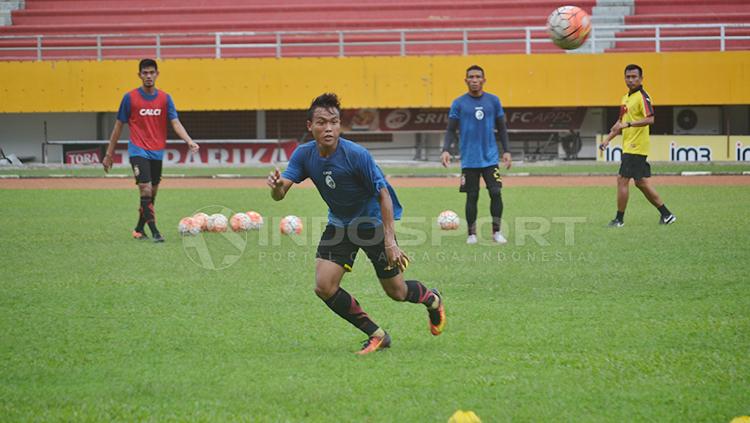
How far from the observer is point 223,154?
3325 centimetres

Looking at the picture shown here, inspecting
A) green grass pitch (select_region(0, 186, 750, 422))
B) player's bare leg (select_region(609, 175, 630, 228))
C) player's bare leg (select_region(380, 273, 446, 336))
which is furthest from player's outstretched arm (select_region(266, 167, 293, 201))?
player's bare leg (select_region(609, 175, 630, 228))

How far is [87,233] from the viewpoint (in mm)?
13852

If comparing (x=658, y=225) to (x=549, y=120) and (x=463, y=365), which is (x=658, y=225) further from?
(x=549, y=120)

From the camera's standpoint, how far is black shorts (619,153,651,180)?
13938mm

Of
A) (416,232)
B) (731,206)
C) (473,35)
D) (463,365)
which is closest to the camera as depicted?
(463,365)

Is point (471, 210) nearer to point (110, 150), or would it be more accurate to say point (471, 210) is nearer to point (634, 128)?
point (634, 128)

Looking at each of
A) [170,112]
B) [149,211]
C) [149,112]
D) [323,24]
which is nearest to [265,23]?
[323,24]

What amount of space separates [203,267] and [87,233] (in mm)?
3783

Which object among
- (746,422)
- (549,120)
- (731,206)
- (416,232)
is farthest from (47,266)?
(549,120)

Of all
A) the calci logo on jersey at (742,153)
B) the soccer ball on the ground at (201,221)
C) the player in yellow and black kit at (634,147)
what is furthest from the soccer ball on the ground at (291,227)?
the calci logo on jersey at (742,153)

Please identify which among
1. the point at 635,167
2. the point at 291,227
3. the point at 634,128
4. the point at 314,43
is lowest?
the point at 291,227

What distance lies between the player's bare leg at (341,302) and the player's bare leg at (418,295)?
282 mm

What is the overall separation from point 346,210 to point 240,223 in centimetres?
708

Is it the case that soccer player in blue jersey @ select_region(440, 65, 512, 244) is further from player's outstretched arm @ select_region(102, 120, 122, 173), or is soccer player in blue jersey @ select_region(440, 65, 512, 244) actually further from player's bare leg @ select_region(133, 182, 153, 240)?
player's outstretched arm @ select_region(102, 120, 122, 173)
